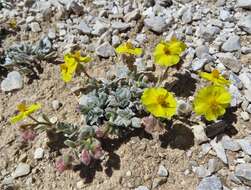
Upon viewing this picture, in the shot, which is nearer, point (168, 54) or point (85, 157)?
point (85, 157)

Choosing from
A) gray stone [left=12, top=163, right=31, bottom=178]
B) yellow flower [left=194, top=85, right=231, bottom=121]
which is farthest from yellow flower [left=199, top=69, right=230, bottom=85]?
gray stone [left=12, top=163, right=31, bottom=178]

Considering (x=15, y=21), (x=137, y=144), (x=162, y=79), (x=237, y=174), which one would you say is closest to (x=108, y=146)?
(x=137, y=144)

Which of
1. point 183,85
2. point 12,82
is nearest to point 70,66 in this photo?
point 12,82

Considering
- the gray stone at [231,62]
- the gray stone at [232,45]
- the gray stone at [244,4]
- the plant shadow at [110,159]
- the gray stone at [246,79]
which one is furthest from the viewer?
the gray stone at [244,4]

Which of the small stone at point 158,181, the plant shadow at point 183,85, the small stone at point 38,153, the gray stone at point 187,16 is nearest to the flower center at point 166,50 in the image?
the plant shadow at point 183,85

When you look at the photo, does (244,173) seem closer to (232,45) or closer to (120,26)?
(232,45)

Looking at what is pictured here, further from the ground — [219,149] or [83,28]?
[83,28]

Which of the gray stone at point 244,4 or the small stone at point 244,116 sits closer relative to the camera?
the small stone at point 244,116

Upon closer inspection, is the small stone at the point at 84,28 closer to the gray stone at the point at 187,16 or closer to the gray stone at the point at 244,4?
the gray stone at the point at 187,16
